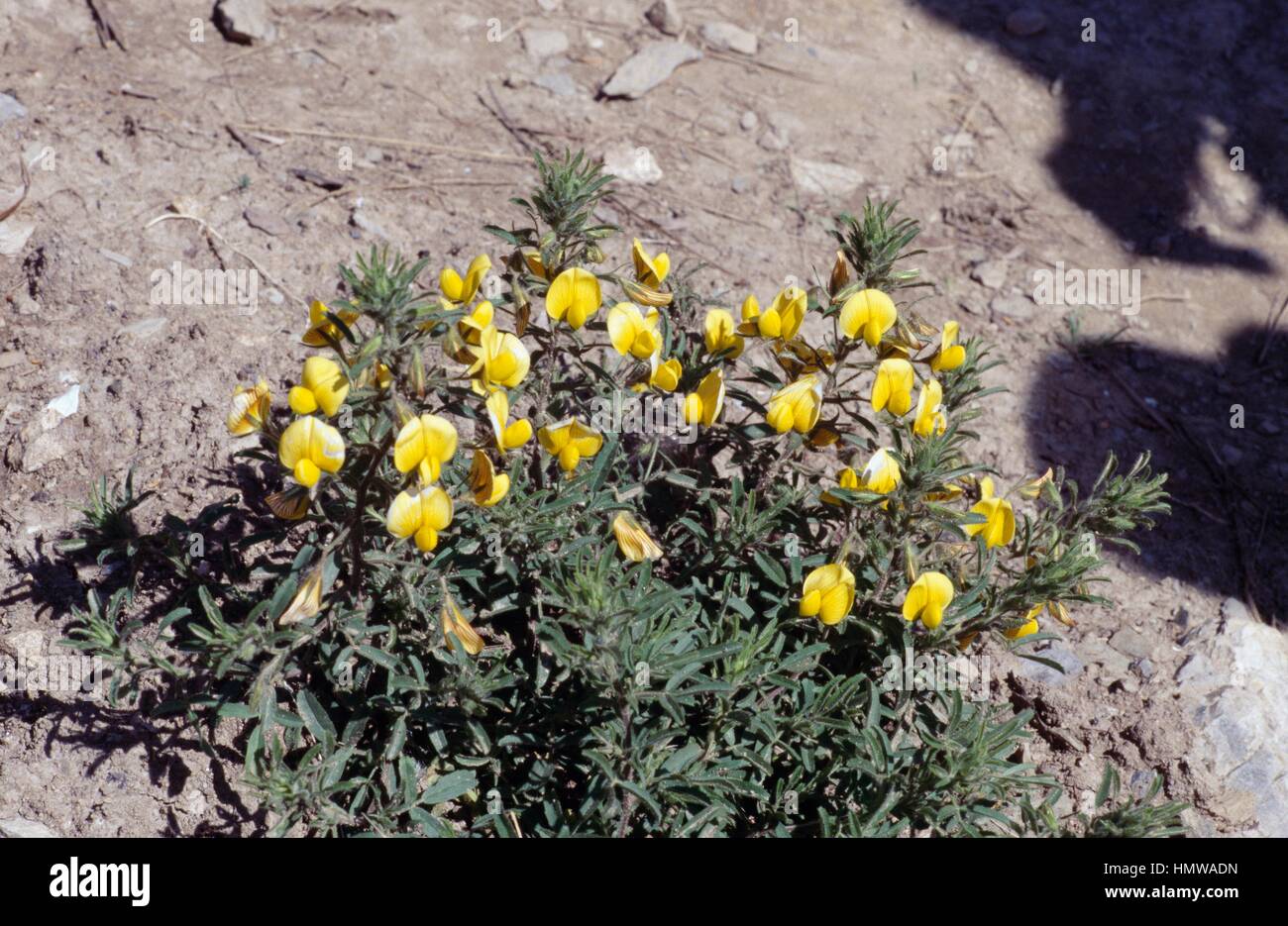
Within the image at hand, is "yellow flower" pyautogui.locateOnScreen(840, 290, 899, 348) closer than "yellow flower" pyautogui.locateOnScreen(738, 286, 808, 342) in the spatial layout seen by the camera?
Yes

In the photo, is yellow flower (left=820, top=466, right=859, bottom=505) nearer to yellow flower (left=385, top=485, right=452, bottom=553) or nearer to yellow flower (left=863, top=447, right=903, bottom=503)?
yellow flower (left=863, top=447, right=903, bottom=503)

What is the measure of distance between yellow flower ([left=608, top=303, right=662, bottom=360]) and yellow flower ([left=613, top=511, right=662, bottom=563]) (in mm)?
415

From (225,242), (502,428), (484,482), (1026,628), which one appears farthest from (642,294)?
(225,242)

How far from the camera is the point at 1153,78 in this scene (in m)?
5.48

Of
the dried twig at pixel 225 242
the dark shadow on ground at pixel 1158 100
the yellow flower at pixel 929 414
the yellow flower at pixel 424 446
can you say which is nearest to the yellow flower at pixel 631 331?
the yellow flower at pixel 424 446

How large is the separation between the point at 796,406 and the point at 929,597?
0.54 metres

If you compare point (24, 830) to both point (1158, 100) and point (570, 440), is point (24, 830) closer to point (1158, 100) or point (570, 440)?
point (570, 440)

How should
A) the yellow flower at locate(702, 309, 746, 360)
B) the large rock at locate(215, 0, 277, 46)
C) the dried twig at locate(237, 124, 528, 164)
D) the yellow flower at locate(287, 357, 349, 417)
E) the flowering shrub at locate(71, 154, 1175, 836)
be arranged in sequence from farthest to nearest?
the large rock at locate(215, 0, 277, 46) < the dried twig at locate(237, 124, 528, 164) < the yellow flower at locate(702, 309, 746, 360) < the flowering shrub at locate(71, 154, 1175, 836) < the yellow flower at locate(287, 357, 349, 417)

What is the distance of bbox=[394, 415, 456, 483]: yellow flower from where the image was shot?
1.96m

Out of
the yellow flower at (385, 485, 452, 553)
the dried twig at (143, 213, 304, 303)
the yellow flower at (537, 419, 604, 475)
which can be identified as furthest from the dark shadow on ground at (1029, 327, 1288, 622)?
the dried twig at (143, 213, 304, 303)

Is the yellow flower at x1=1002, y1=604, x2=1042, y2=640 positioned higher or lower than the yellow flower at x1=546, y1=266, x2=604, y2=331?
lower

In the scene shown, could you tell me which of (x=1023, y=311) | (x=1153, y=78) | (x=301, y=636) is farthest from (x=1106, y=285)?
(x=301, y=636)

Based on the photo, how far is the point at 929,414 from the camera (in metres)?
2.43

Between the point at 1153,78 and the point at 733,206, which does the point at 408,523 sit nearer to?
the point at 733,206
